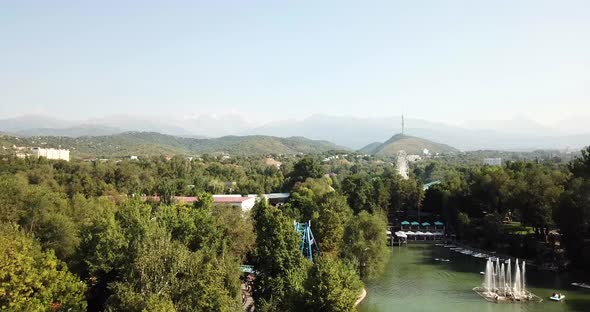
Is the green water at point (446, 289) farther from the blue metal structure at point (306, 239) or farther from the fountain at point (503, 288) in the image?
the blue metal structure at point (306, 239)

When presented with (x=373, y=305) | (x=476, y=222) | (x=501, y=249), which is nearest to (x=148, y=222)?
(x=373, y=305)

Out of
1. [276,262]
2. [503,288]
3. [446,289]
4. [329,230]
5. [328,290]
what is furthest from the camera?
[329,230]

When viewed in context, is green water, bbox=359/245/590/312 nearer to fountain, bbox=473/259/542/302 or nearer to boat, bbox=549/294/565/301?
boat, bbox=549/294/565/301

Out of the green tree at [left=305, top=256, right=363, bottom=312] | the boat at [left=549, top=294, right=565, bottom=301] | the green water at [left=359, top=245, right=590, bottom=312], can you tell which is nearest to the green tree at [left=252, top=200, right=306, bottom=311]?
the green tree at [left=305, top=256, right=363, bottom=312]

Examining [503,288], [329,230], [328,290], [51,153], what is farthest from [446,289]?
[51,153]

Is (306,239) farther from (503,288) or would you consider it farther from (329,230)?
(503,288)

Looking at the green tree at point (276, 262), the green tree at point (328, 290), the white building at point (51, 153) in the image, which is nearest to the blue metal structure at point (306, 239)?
the green tree at point (276, 262)
